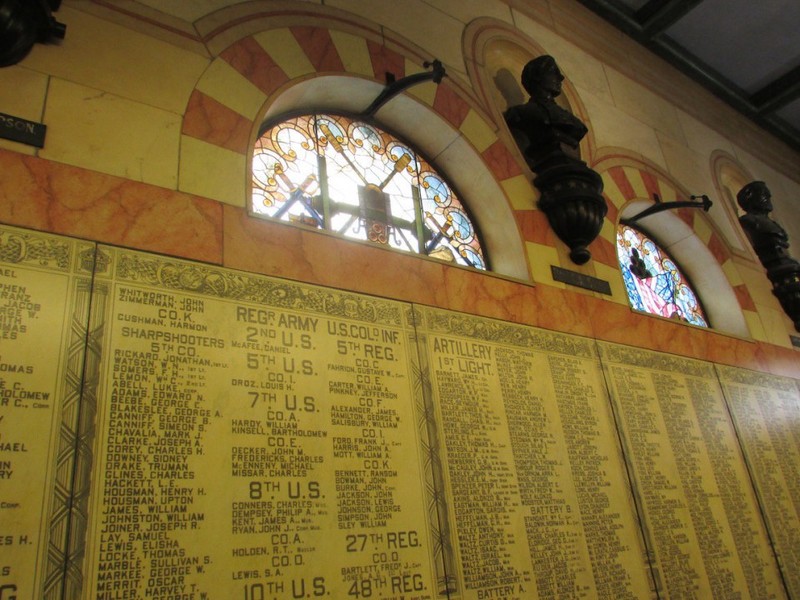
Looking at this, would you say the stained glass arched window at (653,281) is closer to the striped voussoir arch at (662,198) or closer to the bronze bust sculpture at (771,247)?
the striped voussoir arch at (662,198)

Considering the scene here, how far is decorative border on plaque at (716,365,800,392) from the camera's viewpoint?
15.2ft

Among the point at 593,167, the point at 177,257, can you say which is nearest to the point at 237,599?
the point at 177,257

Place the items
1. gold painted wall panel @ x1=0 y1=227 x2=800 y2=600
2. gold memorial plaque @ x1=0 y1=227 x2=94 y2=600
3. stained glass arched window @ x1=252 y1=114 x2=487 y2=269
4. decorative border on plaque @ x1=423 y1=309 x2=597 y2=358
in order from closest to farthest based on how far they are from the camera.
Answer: gold memorial plaque @ x1=0 y1=227 x2=94 y2=600
gold painted wall panel @ x1=0 y1=227 x2=800 y2=600
decorative border on plaque @ x1=423 y1=309 x2=597 y2=358
stained glass arched window @ x1=252 y1=114 x2=487 y2=269

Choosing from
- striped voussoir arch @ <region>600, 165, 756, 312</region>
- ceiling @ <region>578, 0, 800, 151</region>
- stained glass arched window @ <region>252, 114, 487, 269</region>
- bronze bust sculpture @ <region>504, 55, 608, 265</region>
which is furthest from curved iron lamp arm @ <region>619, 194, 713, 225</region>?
ceiling @ <region>578, 0, 800, 151</region>

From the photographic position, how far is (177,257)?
8.25 feet

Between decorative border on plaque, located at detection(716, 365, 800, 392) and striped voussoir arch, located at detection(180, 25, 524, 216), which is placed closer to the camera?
striped voussoir arch, located at detection(180, 25, 524, 216)

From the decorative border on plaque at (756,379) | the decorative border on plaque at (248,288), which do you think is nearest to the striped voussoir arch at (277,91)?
the decorative border on plaque at (248,288)

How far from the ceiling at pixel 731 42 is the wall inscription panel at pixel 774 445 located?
11.3 feet

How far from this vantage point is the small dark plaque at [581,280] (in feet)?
13.1

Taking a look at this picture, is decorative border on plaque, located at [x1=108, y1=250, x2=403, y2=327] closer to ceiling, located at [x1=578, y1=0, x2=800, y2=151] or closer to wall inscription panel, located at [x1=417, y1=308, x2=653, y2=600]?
wall inscription panel, located at [x1=417, y1=308, x2=653, y2=600]

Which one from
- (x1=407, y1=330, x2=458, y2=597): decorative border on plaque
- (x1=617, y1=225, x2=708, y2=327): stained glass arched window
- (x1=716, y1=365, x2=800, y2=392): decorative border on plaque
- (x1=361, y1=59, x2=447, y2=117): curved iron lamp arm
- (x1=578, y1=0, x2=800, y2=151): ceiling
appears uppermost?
(x1=578, y1=0, x2=800, y2=151): ceiling

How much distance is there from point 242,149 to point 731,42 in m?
5.79

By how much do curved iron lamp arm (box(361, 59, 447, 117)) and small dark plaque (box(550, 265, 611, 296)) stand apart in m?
1.28

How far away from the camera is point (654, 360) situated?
4176mm
